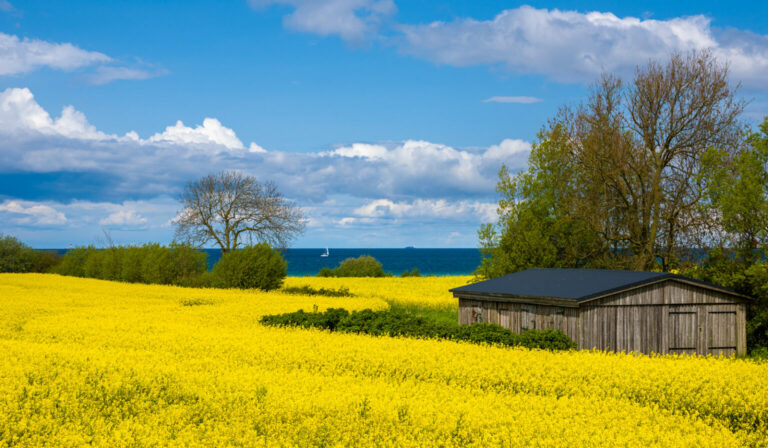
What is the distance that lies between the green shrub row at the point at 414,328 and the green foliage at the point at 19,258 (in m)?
48.2

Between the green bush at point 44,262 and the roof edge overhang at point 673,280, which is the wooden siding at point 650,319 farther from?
the green bush at point 44,262

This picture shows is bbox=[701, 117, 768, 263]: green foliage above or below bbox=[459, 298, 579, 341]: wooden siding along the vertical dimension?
above

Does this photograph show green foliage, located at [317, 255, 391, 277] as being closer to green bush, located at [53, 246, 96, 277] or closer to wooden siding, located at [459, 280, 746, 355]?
green bush, located at [53, 246, 96, 277]

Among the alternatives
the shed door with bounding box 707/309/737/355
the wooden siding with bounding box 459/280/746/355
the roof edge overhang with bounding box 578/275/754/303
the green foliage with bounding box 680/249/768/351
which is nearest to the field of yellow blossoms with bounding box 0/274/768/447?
the wooden siding with bounding box 459/280/746/355

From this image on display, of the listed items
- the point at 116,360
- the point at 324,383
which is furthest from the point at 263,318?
the point at 324,383

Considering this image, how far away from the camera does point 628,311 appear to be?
73.8ft

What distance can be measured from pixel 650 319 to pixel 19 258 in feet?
195

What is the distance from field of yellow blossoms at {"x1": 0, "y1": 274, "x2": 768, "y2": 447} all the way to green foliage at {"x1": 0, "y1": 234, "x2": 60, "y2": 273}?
46457 mm

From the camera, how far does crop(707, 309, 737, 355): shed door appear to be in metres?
23.9

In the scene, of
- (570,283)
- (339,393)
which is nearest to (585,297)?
(570,283)

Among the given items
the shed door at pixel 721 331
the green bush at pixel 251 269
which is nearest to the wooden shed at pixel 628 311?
the shed door at pixel 721 331

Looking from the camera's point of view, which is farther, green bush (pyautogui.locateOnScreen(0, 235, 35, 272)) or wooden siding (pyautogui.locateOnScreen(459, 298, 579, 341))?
green bush (pyautogui.locateOnScreen(0, 235, 35, 272))

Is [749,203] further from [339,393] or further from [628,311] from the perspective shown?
[339,393]

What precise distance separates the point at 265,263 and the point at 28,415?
Result: 30.0 meters
